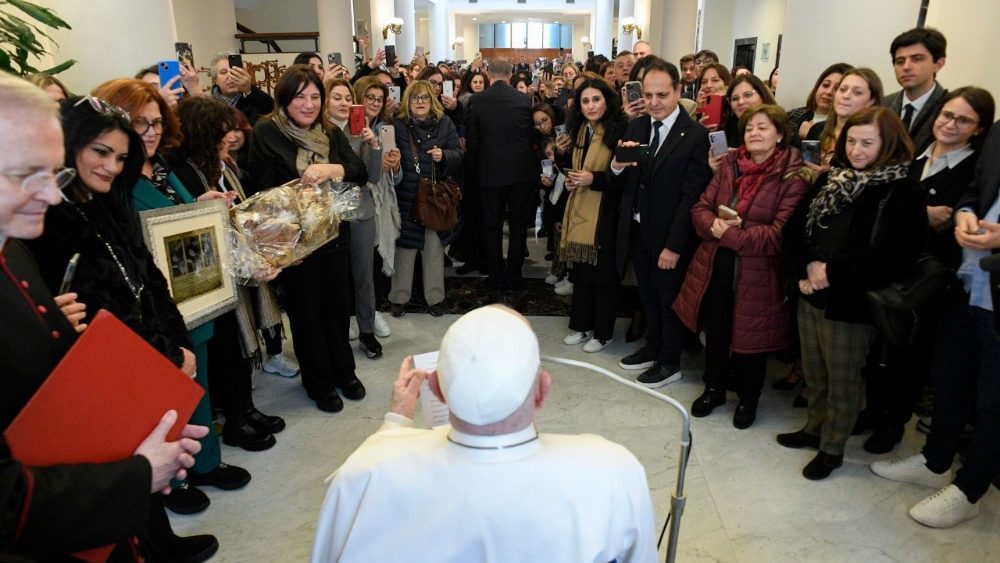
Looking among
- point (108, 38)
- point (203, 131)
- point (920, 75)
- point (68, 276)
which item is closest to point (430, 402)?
point (68, 276)

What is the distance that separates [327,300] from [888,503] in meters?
2.59

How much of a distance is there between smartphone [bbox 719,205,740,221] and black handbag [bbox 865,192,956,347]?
597mm

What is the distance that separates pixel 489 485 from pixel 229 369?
2.06 m

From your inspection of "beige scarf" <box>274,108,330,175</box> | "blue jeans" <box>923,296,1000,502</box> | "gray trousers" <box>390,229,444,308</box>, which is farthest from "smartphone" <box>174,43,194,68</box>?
"blue jeans" <box>923,296,1000,502</box>

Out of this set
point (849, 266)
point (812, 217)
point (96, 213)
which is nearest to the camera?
point (96, 213)

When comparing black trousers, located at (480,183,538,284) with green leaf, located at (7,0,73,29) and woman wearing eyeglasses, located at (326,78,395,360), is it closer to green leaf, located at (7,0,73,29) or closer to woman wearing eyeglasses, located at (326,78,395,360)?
woman wearing eyeglasses, located at (326,78,395,360)

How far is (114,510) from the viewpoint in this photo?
3.20ft

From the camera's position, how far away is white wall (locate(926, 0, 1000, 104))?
2781mm

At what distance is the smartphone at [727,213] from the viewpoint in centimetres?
274

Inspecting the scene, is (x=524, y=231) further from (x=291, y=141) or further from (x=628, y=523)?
(x=628, y=523)

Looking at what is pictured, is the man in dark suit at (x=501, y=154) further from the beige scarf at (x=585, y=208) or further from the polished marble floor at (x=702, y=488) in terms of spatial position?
the polished marble floor at (x=702, y=488)

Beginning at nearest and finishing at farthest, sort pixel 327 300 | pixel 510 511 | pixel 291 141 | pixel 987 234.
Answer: pixel 510 511, pixel 987 234, pixel 291 141, pixel 327 300

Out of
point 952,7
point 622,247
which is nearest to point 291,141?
point 622,247

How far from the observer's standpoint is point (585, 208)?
3682 mm
